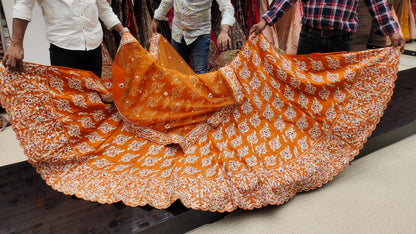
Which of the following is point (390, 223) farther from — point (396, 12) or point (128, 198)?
point (396, 12)

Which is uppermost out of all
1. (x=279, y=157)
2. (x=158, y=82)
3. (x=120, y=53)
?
(x=120, y=53)

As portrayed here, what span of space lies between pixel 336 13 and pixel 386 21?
0.28 m

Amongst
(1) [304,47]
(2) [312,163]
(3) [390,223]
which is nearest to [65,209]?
(2) [312,163]

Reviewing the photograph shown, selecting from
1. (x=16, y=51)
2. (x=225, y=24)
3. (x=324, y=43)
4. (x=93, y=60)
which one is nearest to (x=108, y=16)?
(x=93, y=60)

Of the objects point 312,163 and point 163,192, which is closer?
point 163,192

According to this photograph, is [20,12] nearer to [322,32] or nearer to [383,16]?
[322,32]

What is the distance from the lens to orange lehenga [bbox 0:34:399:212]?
1508 millimetres

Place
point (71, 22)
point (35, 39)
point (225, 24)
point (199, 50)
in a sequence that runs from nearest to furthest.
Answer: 1. point (71, 22)
2. point (225, 24)
3. point (199, 50)
4. point (35, 39)

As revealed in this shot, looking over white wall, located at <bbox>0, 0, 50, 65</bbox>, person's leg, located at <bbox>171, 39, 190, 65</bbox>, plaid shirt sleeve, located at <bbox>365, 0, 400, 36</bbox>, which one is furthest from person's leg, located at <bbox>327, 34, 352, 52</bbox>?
white wall, located at <bbox>0, 0, 50, 65</bbox>

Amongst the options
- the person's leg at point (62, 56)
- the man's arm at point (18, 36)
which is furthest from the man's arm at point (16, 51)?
the person's leg at point (62, 56)

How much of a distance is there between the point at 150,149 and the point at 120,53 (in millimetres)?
565

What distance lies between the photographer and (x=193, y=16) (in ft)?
7.04

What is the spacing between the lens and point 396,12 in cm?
493

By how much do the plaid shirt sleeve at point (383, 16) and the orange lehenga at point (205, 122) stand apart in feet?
0.53
